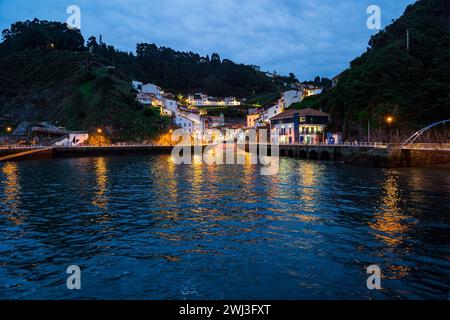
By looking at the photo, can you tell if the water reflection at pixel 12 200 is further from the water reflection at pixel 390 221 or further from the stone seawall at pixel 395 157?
the stone seawall at pixel 395 157

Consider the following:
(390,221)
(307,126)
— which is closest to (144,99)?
(307,126)

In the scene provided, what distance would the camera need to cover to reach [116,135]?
112500mm

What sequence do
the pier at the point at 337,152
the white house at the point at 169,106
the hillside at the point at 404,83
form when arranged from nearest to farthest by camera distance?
the pier at the point at 337,152
the hillside at the point at 404,83
the white house at the point at 169,106

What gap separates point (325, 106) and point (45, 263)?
10701 cm

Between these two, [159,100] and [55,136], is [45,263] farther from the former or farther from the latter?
[159,100]

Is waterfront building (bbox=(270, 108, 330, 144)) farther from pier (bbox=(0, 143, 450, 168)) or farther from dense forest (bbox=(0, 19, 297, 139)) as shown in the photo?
dense forest (bbox=(0, 19, 297, 139))

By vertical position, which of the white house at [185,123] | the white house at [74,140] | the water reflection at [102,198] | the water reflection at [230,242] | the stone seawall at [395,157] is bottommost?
the water reflection at [230,242]

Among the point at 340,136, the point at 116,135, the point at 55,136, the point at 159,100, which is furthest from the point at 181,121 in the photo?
the point at 340,136

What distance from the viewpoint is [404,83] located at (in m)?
83.0

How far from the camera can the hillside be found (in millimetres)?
73125

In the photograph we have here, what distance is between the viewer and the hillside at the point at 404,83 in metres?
73.1

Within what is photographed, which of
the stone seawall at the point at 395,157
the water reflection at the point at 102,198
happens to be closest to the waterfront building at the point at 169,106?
the stone seawall at the point at 395,157

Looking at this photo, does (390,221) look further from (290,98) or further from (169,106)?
(169,106)

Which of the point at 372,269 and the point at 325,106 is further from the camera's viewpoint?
the point at 325,106
